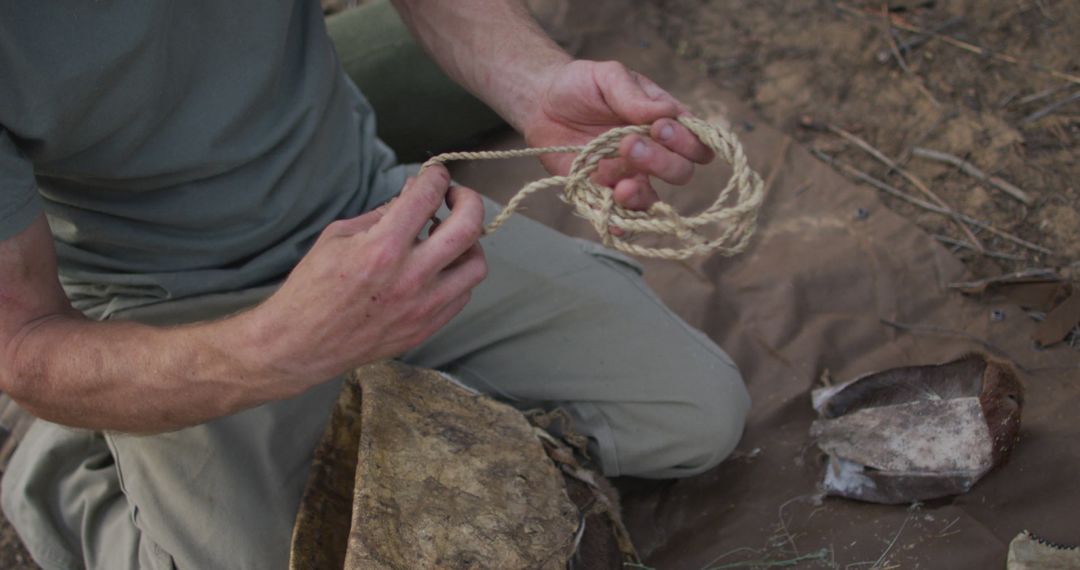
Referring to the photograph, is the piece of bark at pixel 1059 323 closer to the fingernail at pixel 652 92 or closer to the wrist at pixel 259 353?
the fingernail at pixel 652 92

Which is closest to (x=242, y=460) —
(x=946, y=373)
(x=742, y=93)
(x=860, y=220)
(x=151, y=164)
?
(x=151, y=164)

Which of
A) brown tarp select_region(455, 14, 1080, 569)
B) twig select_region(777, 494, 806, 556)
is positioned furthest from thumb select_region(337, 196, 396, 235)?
twig select_region(777, 494, 806, 556)

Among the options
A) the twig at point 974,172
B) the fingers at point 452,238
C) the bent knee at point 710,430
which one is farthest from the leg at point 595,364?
the twig at point 974,172

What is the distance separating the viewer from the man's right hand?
1.27 meters

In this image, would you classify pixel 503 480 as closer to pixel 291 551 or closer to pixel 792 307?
pixel 291 551

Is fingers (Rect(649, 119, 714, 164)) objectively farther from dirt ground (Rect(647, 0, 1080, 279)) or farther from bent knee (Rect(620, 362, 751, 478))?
dirt ground (Rect(647, 0, 1080, 279))

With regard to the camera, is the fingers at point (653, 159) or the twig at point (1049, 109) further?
the twig at point (1049, 109)

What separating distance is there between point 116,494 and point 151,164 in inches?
31.3

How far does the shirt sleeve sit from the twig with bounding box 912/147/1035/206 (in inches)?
92.7

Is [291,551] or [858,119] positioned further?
[858,119]

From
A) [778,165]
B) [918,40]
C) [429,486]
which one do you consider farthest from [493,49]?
[918,40]

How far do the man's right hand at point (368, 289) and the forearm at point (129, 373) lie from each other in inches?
3.6

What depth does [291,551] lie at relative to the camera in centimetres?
159

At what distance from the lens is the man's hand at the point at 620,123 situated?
1517 millimetres
